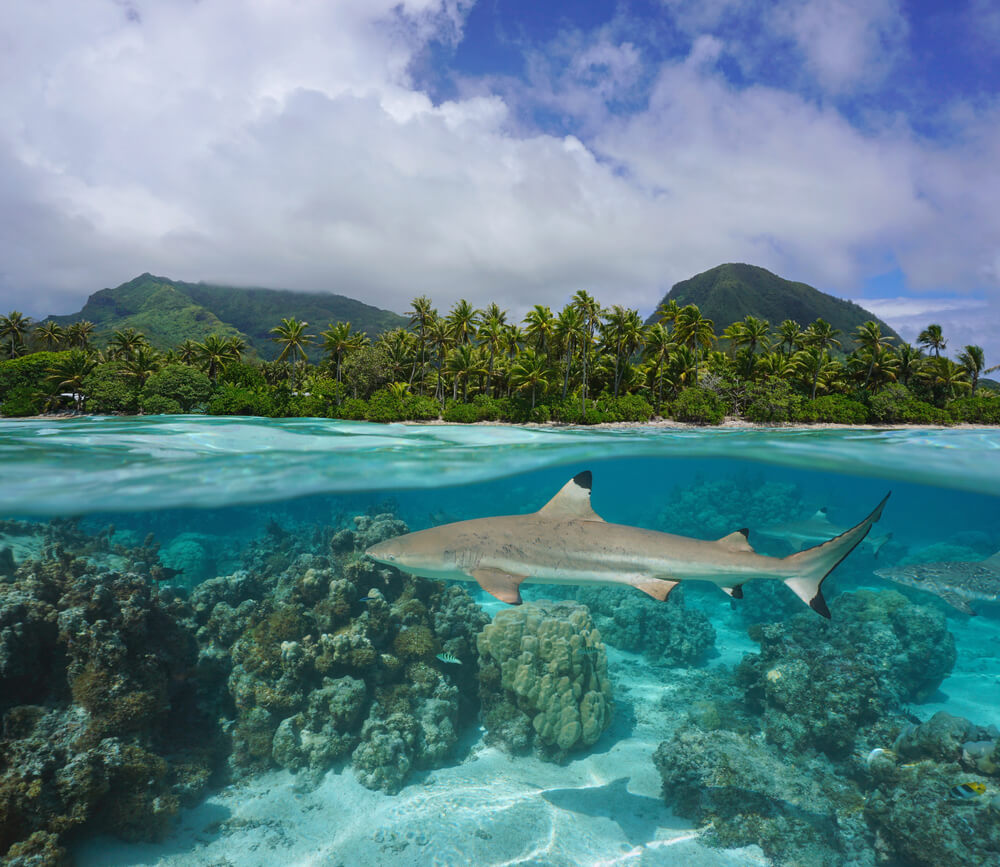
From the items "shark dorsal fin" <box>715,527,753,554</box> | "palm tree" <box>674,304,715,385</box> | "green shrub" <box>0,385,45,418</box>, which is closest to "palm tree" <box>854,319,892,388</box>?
"palm tree" <box>674,304,715,385</box>

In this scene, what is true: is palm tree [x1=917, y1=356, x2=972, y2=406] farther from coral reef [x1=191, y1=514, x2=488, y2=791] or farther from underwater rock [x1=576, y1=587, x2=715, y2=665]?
coral reef [x1=191, y1=514, x2=488, y2=791]

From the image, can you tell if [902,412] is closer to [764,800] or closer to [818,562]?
[764,800]

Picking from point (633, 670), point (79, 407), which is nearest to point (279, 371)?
point (79, 407)

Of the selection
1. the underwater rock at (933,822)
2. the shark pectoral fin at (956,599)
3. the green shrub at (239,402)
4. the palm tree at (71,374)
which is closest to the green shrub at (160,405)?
the green shrub at (239,402)

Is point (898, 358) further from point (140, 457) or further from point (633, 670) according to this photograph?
point (140, 457)

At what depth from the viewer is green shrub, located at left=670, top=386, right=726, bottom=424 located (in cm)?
4325

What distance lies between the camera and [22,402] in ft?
139

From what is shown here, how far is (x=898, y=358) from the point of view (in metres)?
59.9

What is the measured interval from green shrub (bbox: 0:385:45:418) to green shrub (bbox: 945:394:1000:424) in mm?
77779

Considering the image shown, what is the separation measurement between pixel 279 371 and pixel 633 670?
229 feet

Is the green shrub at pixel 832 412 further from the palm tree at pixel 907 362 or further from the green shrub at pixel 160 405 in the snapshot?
the green shrub at pixel 160 405

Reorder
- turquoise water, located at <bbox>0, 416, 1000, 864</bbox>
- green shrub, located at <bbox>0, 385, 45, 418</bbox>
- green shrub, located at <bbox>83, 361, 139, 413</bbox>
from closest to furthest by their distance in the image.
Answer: turquoise water, located at <bbox>0, 416, 1000, 864</bbox>
green shrub, located at <bbox>0, 385, 45, 418</bbox>
green shrub, located at <bbox>83, 361, 139, 413</bbox>

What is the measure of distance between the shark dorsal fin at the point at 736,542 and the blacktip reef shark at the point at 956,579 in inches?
422

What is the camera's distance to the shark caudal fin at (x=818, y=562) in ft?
15.9
